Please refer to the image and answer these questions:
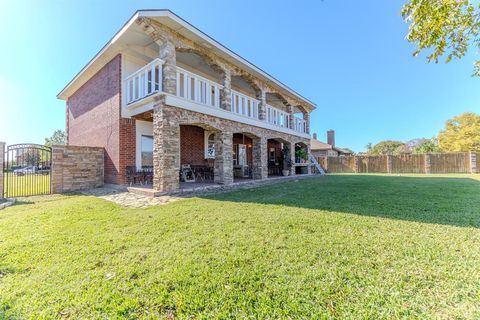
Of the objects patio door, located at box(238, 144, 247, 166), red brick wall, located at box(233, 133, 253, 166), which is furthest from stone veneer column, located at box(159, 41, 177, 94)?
patio door, located at box(238, 144, 247, 166)

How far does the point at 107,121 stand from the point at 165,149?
199 inches

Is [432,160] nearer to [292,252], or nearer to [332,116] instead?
[332,116]

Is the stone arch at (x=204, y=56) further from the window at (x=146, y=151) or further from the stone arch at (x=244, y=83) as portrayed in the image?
the window at (x=146, y=151)

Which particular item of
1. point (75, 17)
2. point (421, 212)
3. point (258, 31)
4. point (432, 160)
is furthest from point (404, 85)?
point (75, 17)

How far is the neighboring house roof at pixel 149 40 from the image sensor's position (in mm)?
7068

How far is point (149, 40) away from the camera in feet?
27.5

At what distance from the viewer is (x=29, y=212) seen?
5543mm

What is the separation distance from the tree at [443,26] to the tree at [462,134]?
28576 mm

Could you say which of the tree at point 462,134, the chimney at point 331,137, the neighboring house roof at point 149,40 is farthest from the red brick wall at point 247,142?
the tree at point 462,134

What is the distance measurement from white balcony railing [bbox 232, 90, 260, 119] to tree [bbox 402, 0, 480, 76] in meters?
7.19

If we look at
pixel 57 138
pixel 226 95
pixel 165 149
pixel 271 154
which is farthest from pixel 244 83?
pixel 57 138

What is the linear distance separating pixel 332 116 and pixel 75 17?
34.3 m

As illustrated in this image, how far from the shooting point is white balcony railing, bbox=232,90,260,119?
417 inches

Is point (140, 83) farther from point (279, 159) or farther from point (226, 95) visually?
point (279, 159)
